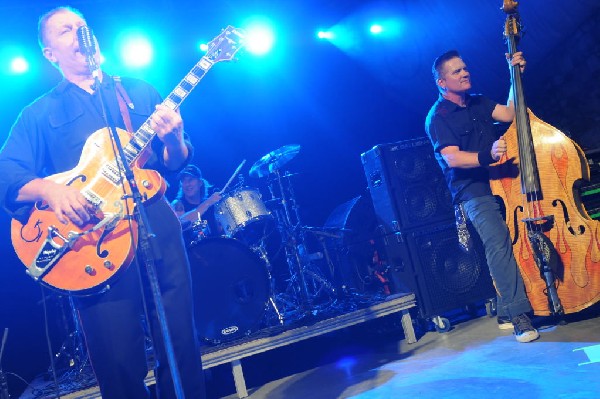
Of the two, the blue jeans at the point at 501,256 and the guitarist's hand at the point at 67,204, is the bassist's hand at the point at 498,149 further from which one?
the guitarist's hand at the point at 67,204

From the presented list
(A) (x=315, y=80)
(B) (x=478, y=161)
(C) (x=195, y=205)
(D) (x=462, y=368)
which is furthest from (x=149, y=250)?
(A) (x=315, y=80)

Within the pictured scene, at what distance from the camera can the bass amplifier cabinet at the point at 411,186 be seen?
4.76 meters

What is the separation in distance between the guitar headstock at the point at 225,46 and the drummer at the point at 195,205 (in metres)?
2.51

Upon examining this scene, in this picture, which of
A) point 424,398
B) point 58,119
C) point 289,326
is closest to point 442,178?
point 289,326

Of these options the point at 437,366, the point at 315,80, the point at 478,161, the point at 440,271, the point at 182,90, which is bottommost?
the point at 437,366

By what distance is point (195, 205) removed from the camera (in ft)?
20.8

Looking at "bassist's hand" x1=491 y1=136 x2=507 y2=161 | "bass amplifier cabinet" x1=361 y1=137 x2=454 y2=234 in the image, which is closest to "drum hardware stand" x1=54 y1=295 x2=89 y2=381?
"bass amplifier cabinet" x1=361 y1=137 x2=454 y2=234

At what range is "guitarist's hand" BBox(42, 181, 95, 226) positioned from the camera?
2.17m

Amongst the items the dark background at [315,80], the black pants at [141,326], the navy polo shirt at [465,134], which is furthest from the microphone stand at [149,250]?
the dark background at [315,80]

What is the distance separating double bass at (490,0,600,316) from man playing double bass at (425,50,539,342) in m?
0.14

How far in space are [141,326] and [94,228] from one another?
0.48m

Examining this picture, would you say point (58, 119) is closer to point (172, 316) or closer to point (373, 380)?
point (172, 316)

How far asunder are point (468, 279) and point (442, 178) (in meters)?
1.00

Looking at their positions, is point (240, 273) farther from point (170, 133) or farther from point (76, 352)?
point (170, 133)
